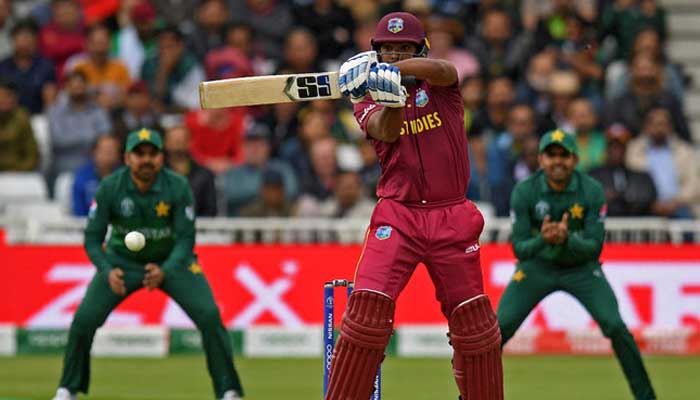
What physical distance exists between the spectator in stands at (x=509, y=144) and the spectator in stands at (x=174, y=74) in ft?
11.1

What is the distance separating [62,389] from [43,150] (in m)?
6.73

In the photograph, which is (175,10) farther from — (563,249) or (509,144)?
(563,249)

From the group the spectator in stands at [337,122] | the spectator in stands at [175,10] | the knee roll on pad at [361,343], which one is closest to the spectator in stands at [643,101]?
the spectator in stands at [337,122]

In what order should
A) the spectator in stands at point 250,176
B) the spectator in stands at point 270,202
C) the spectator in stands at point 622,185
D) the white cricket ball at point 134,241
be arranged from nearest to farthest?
the white cricket ball at point 134,241 → the spectator in stands at point 622,185 → the spectator in stands at point 270,202 → the spectator in stands at point 250,176

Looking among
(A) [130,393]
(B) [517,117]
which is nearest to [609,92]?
(B) [517,117]

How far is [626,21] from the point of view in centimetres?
1714

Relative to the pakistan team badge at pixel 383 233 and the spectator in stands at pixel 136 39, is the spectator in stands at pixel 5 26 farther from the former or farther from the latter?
the pakistan team badge at pixel 383 233

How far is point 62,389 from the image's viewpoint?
9609 millimetres

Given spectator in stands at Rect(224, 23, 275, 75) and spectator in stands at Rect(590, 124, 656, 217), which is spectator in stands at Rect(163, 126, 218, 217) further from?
spectator in stands at Rect(590, 124, 656, 217)

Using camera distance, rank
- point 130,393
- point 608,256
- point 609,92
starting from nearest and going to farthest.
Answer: point 130,393 → point 608,256 → point 609,92

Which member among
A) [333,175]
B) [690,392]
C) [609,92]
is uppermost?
[609,92]

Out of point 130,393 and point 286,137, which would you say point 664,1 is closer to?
point 286,137

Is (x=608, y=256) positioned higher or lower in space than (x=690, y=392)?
higher

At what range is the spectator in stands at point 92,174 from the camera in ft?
46.4
